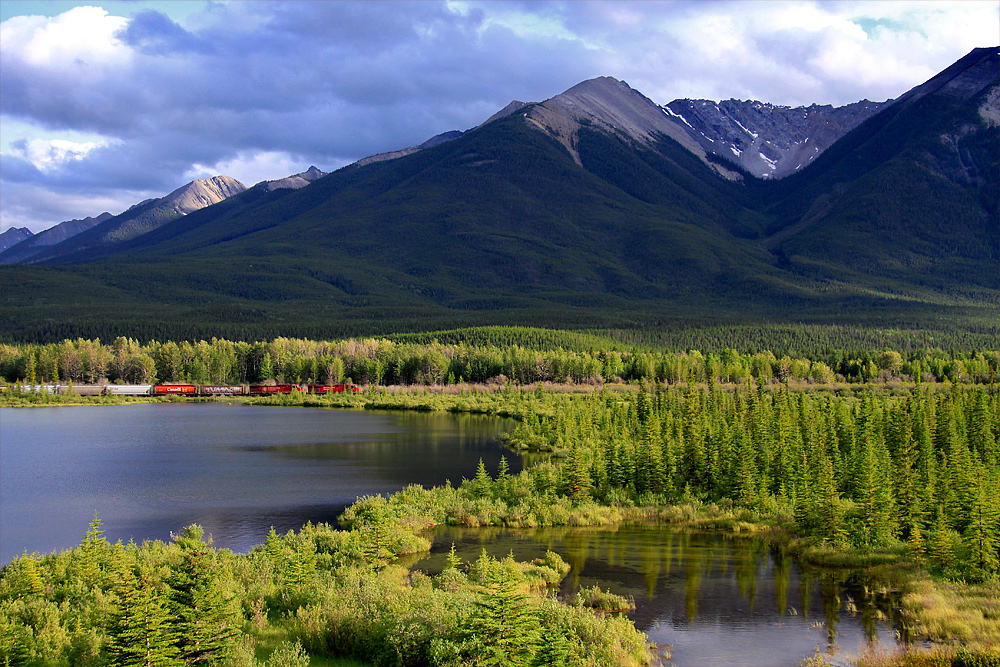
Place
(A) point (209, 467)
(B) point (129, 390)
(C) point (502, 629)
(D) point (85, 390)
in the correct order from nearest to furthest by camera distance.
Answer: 1. (C) point (502, 629)
2. (A) point (209, 467)
3. (D) point (85, 390)
4. (B) point (129, 390)

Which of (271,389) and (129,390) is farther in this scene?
(271,389)

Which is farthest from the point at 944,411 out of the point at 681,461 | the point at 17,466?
the point at 17,466

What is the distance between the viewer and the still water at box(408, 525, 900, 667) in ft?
100

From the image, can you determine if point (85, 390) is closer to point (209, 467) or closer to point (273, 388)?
point (273, 388)

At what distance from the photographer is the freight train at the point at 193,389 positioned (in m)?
154

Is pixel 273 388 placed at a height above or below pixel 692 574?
above

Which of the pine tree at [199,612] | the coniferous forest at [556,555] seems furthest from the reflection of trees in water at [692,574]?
the pine tree at [199,612]

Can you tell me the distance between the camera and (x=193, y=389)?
16112 centimetres

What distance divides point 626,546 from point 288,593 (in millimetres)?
20183

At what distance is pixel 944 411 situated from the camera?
206 feet

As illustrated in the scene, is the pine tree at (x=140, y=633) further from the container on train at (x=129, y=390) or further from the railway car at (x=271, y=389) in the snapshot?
the container on train at (x=129, y=390)

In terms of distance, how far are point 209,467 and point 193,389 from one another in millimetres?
93802

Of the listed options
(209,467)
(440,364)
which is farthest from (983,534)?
(440,364)

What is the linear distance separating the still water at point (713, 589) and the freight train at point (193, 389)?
4551 inches
